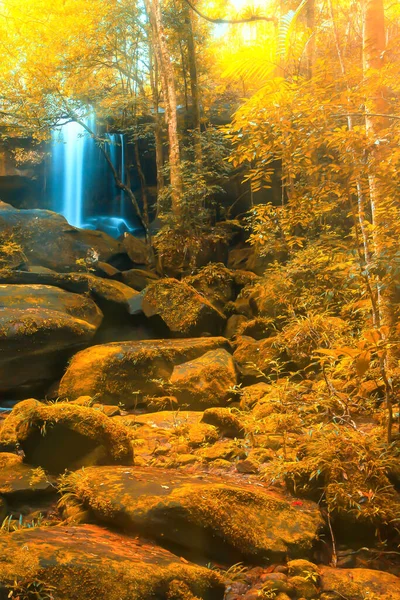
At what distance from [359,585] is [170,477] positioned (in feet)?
5.18

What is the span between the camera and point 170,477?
3715 millimetres

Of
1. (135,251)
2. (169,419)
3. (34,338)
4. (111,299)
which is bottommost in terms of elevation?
(169,419)

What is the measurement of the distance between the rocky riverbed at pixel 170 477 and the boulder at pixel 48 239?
3638 mm

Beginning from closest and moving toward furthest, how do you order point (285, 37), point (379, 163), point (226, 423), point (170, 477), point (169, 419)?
point (379, 163), point (170, 477), point (226, 423), point (169, 419), point (285, 37)

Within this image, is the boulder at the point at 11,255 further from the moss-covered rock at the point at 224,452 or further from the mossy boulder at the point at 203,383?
the moss-covered rock at the point at 224,452

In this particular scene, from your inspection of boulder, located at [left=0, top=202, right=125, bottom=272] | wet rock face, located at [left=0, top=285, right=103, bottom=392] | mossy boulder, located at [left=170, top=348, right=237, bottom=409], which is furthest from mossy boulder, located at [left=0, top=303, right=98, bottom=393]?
boulder, located at [left=0, top=202, right=125, bottom=272]

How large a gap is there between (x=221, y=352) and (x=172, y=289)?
7.83ft

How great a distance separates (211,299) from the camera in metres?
10.9

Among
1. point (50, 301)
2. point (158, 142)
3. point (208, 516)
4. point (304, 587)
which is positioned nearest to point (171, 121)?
point (158, 142)

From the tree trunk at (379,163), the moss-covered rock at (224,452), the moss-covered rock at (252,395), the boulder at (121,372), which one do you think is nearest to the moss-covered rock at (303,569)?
the tree trunk at (379,163)

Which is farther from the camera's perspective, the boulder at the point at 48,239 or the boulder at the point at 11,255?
the boulder at the point at 48,239

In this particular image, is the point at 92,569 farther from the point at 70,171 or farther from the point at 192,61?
the point at 70,171

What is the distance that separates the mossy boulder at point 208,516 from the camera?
3.08 metres

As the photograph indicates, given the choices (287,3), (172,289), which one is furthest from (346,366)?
(287,3)
